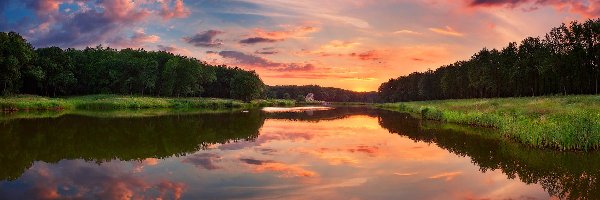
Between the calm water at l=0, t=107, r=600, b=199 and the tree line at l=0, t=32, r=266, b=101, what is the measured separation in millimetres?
61951

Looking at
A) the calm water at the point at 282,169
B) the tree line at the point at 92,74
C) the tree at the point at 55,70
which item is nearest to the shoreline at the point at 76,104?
the tree line at the point at 92,74

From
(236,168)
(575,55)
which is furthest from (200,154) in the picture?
(575,55)

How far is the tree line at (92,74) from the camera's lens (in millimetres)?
76562

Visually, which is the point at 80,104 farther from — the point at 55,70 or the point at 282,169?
the point at 282,169

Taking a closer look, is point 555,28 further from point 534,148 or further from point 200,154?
point 200,154

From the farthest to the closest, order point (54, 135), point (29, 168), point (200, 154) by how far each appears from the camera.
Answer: point (54, 135)
point (200, 154)
point (29, 168)

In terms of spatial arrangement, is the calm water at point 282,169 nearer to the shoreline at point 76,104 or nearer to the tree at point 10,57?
the shoreline at point 76,104

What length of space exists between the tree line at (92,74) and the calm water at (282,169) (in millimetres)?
61951

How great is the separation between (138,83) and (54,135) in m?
86.4

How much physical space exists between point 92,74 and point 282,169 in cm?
10612

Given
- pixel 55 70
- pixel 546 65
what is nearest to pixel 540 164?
pixel 546 65

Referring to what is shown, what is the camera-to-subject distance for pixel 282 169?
15.8 meters

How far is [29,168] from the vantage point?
15336 millimetres

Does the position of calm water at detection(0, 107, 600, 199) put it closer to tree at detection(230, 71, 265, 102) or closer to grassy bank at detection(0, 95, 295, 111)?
grassy bank at detection(0, 95, 295, 111)
